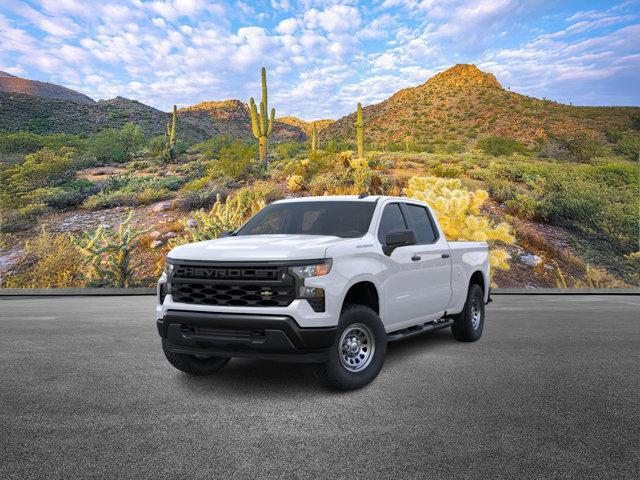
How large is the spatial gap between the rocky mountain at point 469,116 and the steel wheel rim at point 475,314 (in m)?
43.2

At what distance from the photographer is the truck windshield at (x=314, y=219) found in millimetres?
6945

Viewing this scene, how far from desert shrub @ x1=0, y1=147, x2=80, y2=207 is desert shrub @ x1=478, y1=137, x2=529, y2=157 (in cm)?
2691

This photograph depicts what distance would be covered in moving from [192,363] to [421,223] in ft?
11.4

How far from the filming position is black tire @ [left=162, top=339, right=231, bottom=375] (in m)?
6.46

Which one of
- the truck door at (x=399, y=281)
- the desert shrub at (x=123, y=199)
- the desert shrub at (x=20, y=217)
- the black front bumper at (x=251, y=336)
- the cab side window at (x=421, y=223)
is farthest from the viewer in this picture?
the desert shrub at (x=123, y=199)

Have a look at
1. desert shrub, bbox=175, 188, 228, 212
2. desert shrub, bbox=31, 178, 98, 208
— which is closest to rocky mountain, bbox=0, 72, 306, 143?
desert shrub, bbox=31, 178, 98, 208

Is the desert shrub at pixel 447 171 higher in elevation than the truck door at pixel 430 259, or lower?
higher

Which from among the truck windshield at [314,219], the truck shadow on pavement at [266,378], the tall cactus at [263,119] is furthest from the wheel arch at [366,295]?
the tall cactus at [263,119]

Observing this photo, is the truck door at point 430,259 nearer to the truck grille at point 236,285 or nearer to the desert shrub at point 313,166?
the truck grille at point 236,285

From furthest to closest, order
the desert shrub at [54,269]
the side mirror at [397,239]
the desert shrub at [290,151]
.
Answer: the desert shrub at [290,151]
the desert shrub at [54,269]
the side mirror at [397,239]

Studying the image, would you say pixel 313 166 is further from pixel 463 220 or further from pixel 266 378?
pixel 266 378

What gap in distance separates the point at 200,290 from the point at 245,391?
3.54ft

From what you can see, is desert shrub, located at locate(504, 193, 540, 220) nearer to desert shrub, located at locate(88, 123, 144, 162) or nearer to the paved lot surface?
the paved lot surface

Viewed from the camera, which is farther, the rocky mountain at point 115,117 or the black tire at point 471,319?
the rocky mountain at point 115,117
